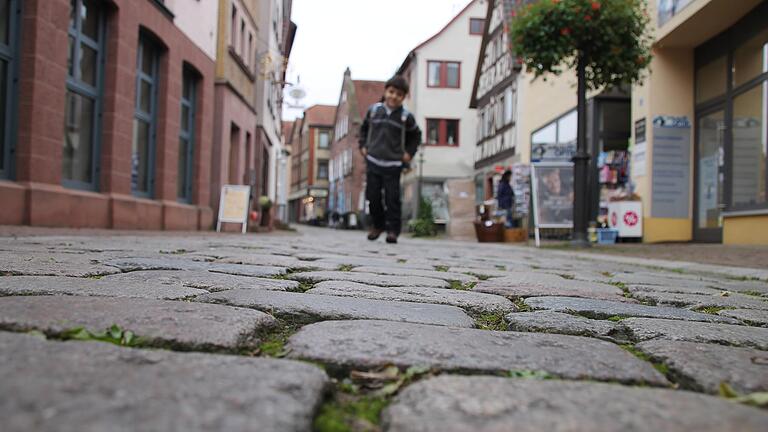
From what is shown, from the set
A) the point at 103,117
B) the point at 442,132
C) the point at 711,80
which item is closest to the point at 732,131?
the point at 711,80

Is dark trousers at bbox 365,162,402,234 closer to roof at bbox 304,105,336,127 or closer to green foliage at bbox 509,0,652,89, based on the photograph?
green foliage at bbox 509,0,652,89

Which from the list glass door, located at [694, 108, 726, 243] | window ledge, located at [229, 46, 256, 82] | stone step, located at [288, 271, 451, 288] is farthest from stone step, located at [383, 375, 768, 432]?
window ledge, located at [229, 46, 256, 82]

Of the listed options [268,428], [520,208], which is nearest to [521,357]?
[268,428]

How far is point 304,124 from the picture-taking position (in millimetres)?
65188

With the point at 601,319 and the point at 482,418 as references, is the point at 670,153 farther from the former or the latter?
the point at 482,418

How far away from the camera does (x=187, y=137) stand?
1202 centimetres

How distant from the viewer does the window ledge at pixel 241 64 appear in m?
14.0

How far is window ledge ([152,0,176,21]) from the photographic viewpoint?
375 inches

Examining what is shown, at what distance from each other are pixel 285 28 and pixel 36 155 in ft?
83.3

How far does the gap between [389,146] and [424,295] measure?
16.9 ft

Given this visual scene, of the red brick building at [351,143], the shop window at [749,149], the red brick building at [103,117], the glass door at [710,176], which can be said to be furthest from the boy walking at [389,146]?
the red brick building at [351,143]

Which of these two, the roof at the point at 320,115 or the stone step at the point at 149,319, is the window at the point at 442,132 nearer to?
the stone step at the point at 149,319

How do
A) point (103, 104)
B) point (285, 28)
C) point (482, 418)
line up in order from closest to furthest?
point (482, 418) < point (103, 104) < point (285, 28)

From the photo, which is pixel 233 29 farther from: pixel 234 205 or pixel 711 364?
pixel 711 364
